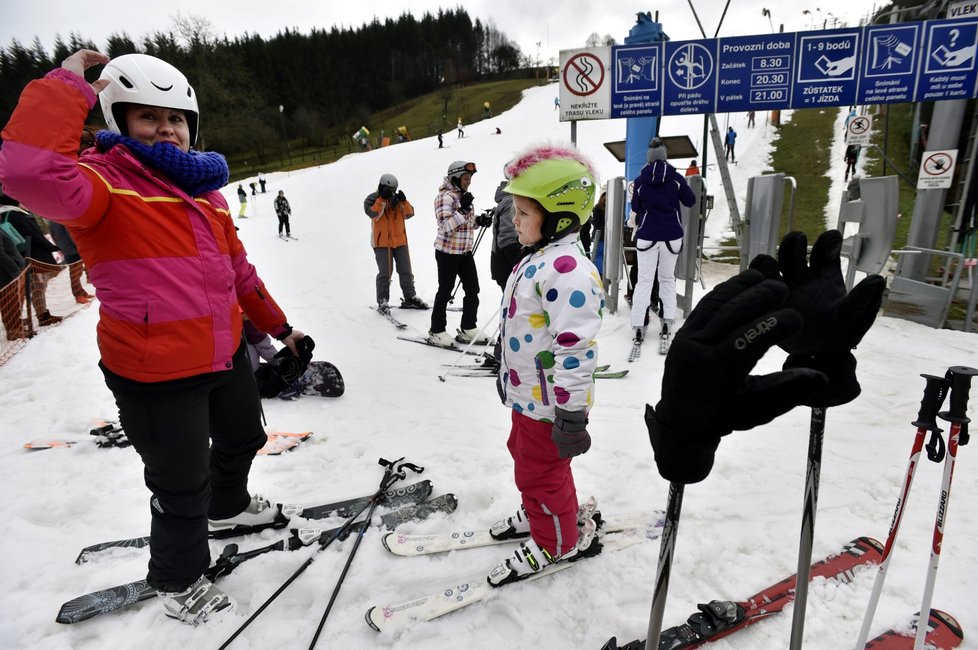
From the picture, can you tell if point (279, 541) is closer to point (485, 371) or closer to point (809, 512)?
point (809, 512)

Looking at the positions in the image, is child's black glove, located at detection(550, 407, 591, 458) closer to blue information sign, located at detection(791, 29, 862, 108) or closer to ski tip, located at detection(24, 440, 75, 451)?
ski tip, located at detection(24, 440, 75, 451)

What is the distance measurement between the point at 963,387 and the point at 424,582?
86.6 inches

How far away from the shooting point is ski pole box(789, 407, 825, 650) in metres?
1.55

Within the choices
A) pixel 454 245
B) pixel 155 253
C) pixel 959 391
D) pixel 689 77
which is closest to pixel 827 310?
pixel 959 391

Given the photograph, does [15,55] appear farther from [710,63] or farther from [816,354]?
[816,354]

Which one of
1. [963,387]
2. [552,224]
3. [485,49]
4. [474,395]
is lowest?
[474,395]

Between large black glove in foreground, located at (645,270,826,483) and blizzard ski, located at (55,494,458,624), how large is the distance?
78.7 inches

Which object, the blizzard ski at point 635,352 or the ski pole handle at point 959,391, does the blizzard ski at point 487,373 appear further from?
the ski pole handle at point 959,391

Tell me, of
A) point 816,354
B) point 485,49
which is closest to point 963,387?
point 816,354

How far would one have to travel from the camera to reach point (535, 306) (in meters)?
2.20

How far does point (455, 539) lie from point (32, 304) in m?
7.68

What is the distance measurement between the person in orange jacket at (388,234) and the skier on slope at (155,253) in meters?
5.16

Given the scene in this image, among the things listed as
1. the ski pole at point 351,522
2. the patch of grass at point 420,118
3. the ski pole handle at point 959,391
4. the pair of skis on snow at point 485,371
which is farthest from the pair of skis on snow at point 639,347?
the patch of grass at point 420,118

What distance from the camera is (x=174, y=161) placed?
6.15 ft
